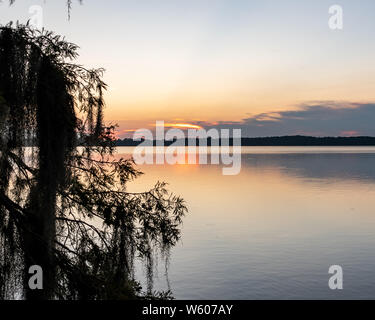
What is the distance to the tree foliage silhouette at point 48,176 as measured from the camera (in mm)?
4797

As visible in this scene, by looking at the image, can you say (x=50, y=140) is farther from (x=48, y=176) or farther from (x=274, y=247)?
(x=274, y=247)

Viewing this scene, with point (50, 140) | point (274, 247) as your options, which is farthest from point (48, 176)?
point (274, 247)

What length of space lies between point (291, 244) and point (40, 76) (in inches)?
1058

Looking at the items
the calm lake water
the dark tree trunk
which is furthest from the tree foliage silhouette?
the calm lake water

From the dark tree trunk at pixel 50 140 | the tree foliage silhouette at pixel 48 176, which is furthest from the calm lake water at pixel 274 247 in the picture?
the dark tree trunk at pixel 50 140

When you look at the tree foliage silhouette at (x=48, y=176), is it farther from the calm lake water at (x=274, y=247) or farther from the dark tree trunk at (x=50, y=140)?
the calm lake water at (x=274, y=247)

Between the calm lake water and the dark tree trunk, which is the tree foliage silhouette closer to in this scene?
the dark tree trunk

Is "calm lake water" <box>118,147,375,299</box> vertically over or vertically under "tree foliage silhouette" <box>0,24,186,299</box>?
under

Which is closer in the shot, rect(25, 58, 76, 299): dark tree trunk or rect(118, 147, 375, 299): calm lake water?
rect(25, 58, 76, 299): dark tree trunk

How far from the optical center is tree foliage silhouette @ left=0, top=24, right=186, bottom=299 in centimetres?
480

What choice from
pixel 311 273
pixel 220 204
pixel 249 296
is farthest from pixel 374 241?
pixel 220 204

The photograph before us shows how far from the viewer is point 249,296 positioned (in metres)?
20.6

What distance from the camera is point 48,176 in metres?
4.82
